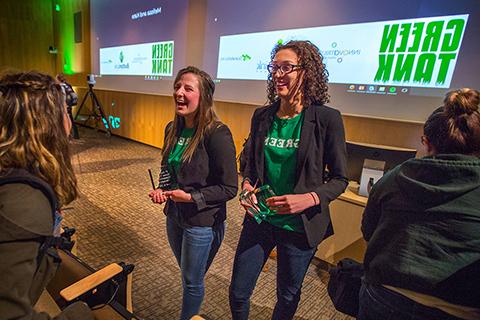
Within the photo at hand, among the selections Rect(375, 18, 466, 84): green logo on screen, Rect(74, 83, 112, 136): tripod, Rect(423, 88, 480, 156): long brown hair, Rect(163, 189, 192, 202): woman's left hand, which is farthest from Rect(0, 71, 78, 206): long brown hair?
Rect(74, 83, 112, 136): tripod

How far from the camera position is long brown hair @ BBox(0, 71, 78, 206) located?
66 centimetres

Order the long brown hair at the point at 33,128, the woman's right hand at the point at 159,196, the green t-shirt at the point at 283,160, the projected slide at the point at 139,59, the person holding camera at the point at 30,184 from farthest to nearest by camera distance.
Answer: the projected slide at the point at 139,59 < the woman's right hand at the point at 159,196 < the green t-shirt at the point at 283,160 < the long brown hair at the point at 33,128 < the person holding camera at the point at 30,184

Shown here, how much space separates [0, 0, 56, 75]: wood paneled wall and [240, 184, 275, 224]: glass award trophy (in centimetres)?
1012

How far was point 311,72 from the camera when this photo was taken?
3.48 feet

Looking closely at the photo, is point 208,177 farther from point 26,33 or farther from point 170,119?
point 26,33

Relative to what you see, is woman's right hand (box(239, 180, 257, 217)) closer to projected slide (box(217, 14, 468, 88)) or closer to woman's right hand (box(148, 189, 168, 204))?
woman's right hand (box(148, 189, 168, 204))

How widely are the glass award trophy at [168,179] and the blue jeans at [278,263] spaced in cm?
38

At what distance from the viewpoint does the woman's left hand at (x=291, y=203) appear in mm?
969

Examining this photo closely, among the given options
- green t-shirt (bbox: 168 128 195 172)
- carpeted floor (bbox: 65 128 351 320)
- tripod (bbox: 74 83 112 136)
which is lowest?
carpeted floor (bbox: 65 128 351 320)

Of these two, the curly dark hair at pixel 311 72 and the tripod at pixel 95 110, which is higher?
the curly dark hair at pixel 311 72

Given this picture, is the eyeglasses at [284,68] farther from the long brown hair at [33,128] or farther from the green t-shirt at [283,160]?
the long brown hair at [33,128]

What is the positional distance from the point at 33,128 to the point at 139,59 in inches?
215

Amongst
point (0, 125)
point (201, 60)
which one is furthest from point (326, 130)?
point (201, 60)

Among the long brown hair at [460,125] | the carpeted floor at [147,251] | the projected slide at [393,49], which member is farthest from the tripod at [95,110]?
the long brown hair at [460,125]
